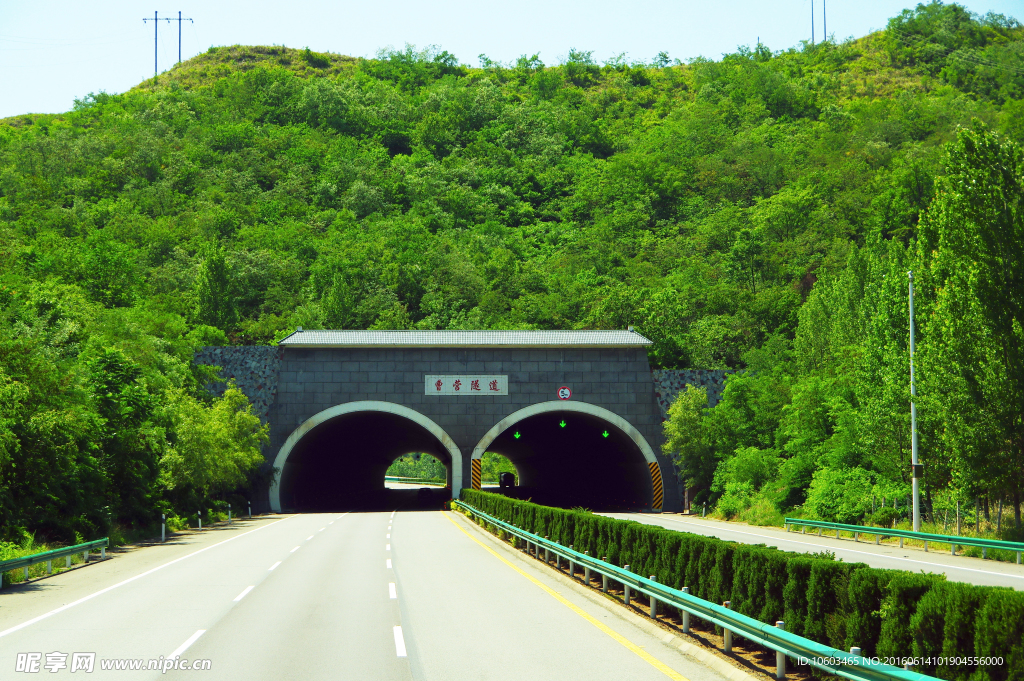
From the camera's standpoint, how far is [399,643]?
34.2 feet

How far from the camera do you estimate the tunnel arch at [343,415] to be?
46656mm

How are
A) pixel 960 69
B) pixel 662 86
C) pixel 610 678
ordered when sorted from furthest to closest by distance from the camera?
pixel 662 86 < pixel 960 69 < pixel 610 678

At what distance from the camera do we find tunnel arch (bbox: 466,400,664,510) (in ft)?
156

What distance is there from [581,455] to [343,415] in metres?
18.7

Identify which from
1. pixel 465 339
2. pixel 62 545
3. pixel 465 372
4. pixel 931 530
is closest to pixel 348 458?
pixel 465 372

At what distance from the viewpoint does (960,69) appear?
102250mm

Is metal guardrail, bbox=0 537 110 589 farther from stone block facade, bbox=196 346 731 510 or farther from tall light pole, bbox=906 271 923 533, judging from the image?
stone block facade, bbox=196 346 731 510

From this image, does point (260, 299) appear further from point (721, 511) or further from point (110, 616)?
point (110, 616)

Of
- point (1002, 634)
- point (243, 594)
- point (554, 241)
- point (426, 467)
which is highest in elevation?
point (554, 241)

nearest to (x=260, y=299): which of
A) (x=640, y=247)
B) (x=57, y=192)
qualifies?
(x=57, y=192)

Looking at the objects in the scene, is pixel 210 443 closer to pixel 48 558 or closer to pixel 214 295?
pixel 48 558

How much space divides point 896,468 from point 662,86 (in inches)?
4530

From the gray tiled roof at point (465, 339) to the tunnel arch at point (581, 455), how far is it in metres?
3.52

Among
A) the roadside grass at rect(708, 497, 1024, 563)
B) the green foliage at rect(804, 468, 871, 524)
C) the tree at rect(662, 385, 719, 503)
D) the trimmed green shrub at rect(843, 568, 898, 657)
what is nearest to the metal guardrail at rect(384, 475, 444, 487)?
the tree at rect(662, 385, 719, 503)
